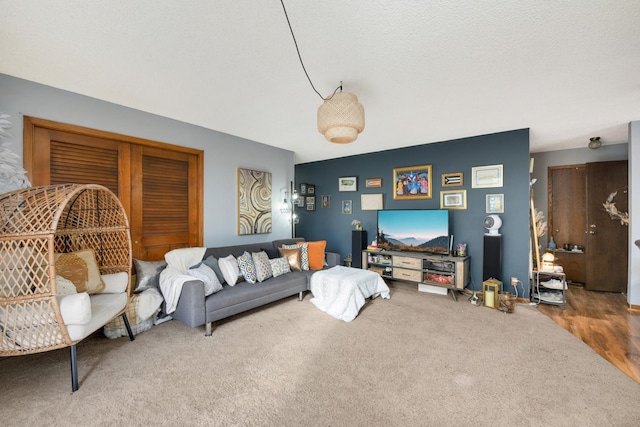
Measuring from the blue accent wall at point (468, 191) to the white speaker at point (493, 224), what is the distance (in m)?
0.20

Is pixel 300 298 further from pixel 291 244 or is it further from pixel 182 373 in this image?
pixel 182 373

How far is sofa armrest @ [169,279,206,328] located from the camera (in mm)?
2559

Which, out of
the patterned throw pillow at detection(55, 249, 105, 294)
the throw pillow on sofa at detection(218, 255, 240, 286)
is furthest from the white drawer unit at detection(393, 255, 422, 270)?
the patterned throw pillow at detection(55, 249, 105, 294)

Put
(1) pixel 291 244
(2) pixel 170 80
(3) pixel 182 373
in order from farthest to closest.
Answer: (1) pixel 291 244 < (2) pixel 170 80 < (3) pixel 182 373

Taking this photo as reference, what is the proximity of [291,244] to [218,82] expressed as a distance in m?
2.54

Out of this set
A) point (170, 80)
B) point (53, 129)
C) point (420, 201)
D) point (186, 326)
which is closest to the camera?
point (170, 80)

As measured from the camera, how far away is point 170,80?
2416 mm

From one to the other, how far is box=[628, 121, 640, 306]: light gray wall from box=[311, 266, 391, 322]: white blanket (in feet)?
10.2

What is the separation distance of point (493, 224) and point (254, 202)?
365cm

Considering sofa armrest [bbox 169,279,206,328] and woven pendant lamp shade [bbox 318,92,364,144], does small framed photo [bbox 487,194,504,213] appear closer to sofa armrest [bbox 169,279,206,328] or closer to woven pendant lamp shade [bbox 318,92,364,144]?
woven pendant lamp shade [bbox 318,92,364,144]

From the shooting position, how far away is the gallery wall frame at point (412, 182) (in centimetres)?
458

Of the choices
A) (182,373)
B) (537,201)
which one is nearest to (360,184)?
(537,201)

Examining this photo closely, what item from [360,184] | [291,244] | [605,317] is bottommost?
[605,317]

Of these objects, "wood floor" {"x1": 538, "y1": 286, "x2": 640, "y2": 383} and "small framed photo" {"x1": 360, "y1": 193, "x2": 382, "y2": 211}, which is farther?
"small framed photo" {"x1": 360, "y1": 193, "x2": 382, "y2": 211}
